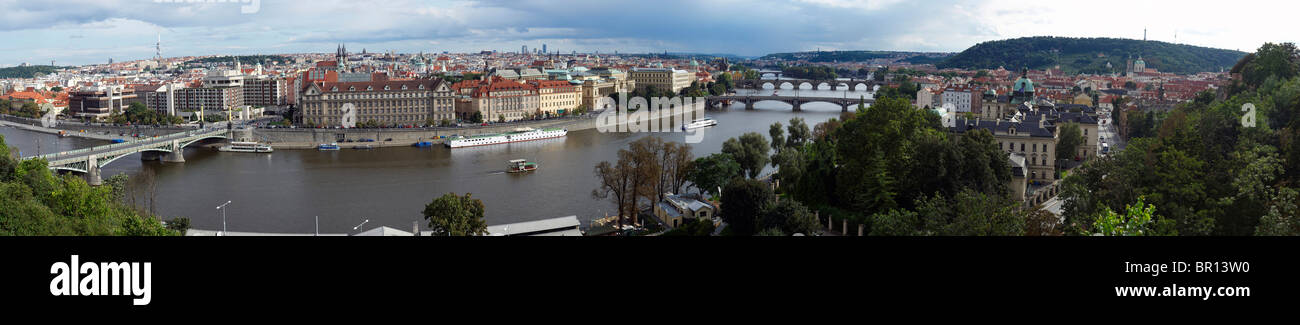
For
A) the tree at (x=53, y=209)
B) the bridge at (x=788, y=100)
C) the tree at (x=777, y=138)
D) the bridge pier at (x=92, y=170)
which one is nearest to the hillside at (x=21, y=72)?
the bridge at (x=788, y=100)

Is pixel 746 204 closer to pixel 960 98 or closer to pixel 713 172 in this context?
pixel 713 172

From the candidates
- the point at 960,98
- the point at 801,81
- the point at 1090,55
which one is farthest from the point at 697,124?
the point at 1090,55

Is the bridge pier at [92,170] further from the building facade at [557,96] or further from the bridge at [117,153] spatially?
the building facade at [557,96]

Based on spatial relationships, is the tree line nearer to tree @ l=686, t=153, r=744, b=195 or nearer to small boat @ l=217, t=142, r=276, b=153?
tree @ l=686, t=153, r=744, b=195

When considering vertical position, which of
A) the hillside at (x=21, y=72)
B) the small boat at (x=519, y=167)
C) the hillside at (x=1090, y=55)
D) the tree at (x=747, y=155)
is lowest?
the small boat at (x=519, y=167)
